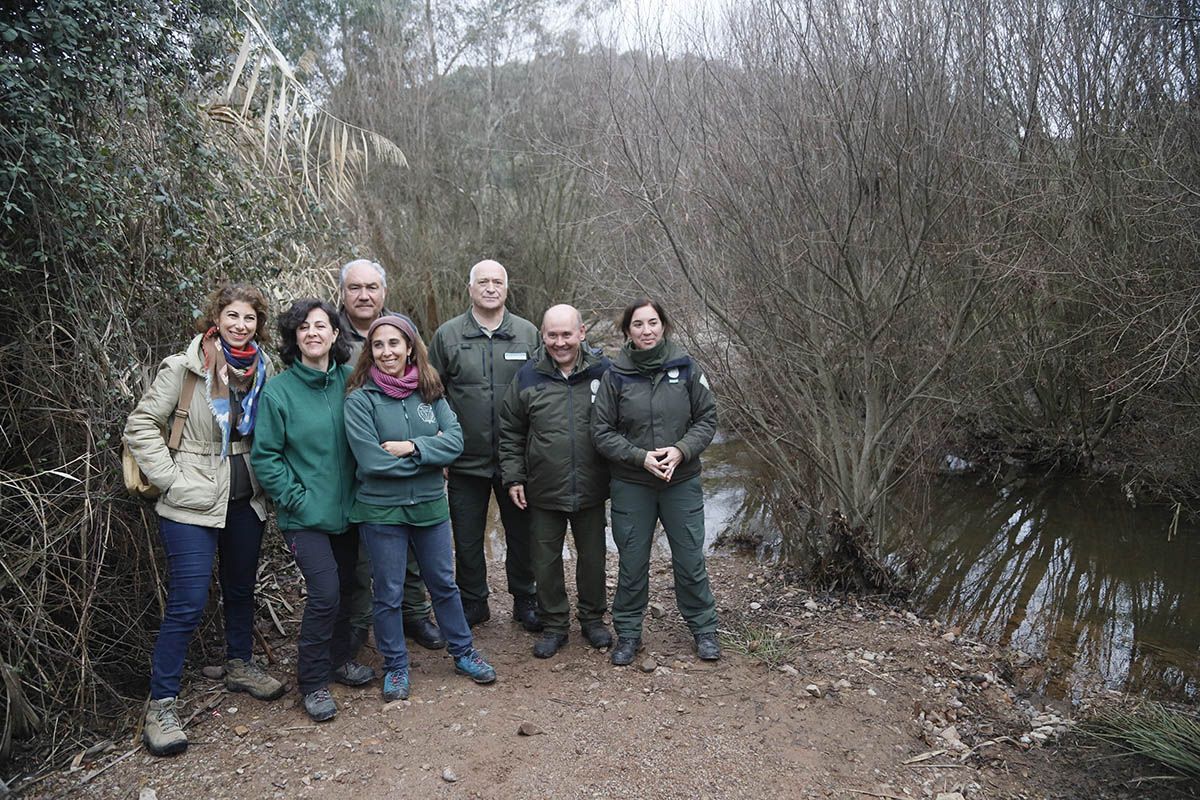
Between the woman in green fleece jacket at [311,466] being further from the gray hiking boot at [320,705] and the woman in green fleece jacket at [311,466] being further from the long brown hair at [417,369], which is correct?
the long brown hair at [417,369]

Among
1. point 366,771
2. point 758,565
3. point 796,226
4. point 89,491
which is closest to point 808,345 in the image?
point 796,226

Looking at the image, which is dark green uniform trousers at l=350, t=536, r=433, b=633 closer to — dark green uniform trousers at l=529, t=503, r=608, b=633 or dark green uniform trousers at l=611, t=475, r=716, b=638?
dark green uniform trousers at l=529, t=503, r=608, b=633

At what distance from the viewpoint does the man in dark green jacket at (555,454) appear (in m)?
4.06

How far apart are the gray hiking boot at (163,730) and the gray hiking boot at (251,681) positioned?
1.16ft

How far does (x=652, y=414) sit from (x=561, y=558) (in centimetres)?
86

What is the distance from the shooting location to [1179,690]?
4.92 metres

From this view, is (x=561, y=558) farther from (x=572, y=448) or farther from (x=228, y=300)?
(x=228, y=300)

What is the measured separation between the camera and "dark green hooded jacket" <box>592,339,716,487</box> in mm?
3963

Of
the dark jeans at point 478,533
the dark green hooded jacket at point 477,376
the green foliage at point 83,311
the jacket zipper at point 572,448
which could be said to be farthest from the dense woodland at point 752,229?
the jacket zipper at point 572,448

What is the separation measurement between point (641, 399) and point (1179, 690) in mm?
3699

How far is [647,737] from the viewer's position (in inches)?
137

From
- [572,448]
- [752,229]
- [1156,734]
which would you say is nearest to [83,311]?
[572,448]

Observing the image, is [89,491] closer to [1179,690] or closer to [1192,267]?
[1179,690]

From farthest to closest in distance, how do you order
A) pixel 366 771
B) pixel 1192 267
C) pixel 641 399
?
1. pixel 1192 267
2. pixel 641 399
3. pixel 366 771
